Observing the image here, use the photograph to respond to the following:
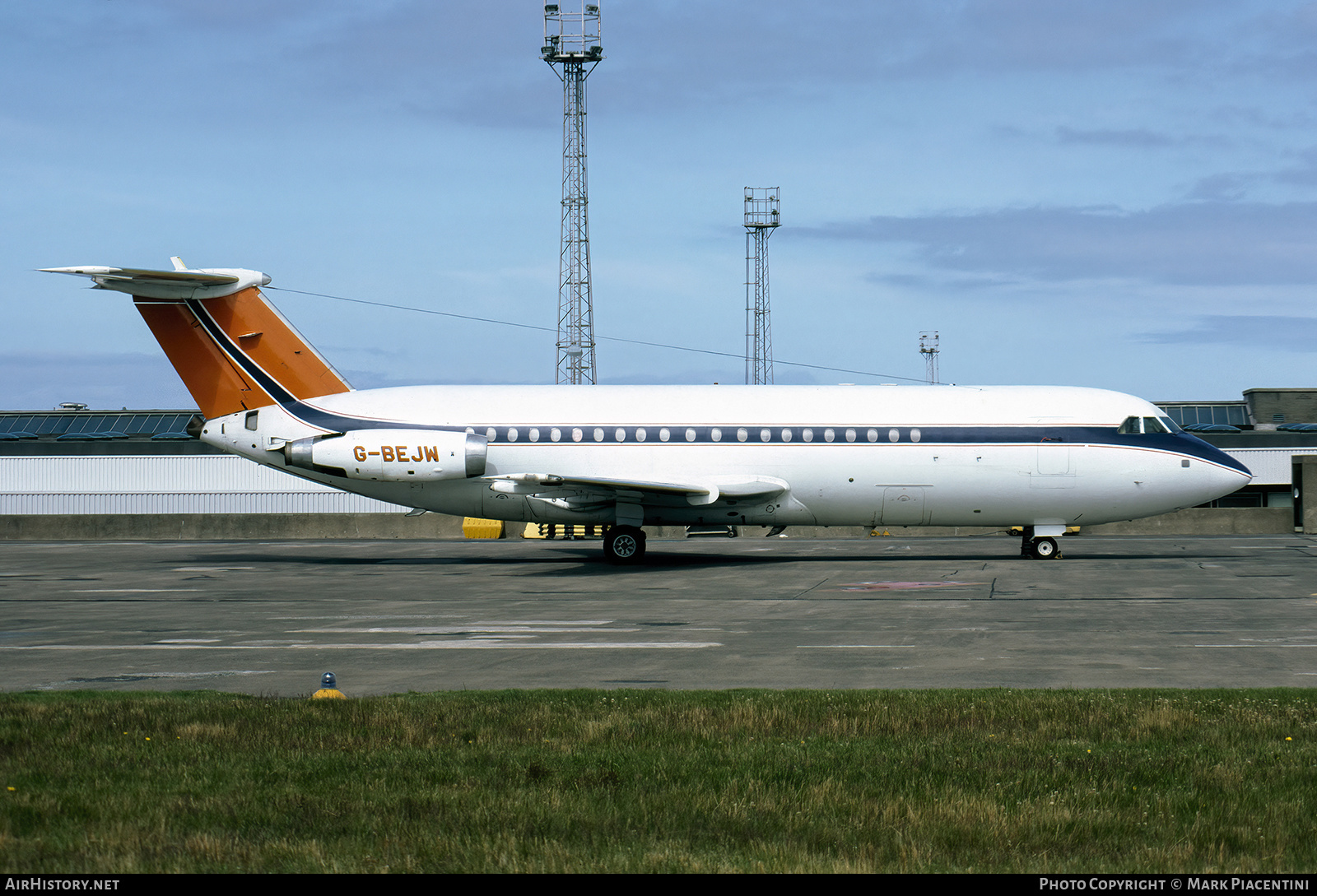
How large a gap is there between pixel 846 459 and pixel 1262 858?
22819mm

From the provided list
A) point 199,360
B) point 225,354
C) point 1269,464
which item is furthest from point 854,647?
point 1269,464

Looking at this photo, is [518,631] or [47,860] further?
[518,631]

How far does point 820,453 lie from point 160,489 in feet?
131

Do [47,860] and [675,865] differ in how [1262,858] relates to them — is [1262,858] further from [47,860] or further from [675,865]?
[47,860]

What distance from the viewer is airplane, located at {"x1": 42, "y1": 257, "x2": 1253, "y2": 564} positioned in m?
28.6

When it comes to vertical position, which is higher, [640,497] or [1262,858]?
[640,497]

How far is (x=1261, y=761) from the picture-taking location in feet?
26.5

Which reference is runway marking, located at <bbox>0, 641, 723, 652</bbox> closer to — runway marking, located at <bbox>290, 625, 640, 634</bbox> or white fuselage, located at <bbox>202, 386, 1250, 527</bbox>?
runway marking, located at <bbox>290, 625, 640, 634</bbox>

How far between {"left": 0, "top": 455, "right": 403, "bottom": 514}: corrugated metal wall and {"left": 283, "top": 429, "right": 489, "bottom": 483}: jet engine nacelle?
2558 cm

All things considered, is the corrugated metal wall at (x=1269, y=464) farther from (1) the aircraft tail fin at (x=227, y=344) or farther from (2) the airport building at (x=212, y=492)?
(1) the aircraft tail fin at (x=227, y=344)

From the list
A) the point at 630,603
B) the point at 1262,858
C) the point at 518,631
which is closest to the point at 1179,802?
the point at 1262,858

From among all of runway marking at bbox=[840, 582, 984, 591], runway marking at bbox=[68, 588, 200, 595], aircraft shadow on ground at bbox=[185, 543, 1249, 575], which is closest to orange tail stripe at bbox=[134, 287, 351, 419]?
aircraft shadow on ground at bbox=[185, 543, 1249, 575]

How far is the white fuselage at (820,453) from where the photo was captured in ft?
93.8

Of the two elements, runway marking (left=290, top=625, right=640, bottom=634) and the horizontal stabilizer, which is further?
the horizontal stabilizer
